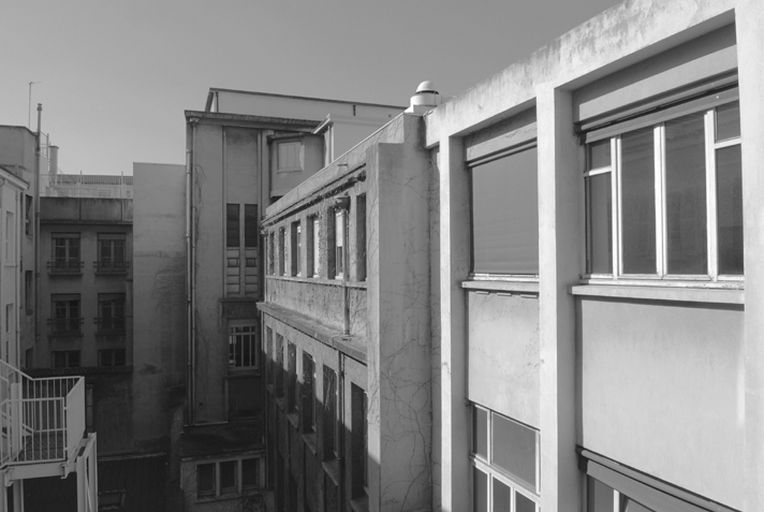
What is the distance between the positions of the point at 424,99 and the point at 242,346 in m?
15.8

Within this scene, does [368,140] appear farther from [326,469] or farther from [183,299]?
[183,299]

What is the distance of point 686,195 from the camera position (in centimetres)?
436

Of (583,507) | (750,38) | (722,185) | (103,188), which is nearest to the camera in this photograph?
(750,38)

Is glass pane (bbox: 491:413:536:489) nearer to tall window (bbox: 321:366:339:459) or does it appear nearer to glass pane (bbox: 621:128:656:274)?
glass pane (bbox: 621:128:656:274)

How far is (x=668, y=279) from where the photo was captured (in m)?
4.49

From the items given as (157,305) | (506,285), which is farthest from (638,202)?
(157,305)

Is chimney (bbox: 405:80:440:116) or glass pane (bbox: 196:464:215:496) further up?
chimney (bbox: 405:80:440:116)

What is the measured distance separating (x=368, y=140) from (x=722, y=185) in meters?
6.64

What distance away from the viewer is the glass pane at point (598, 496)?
5.08m

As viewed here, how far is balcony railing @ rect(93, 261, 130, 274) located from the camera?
28828mm

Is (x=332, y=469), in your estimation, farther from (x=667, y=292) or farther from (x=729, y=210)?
(x=729, y=210)

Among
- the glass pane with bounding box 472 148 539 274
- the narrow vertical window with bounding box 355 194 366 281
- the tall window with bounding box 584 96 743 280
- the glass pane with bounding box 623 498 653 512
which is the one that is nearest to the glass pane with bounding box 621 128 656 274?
the tall window with bounding box 584 96 743 280

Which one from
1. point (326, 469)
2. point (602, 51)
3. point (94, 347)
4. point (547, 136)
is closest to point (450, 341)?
point (547, 136)

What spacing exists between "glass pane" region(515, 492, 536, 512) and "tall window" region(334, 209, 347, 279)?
238 inches
